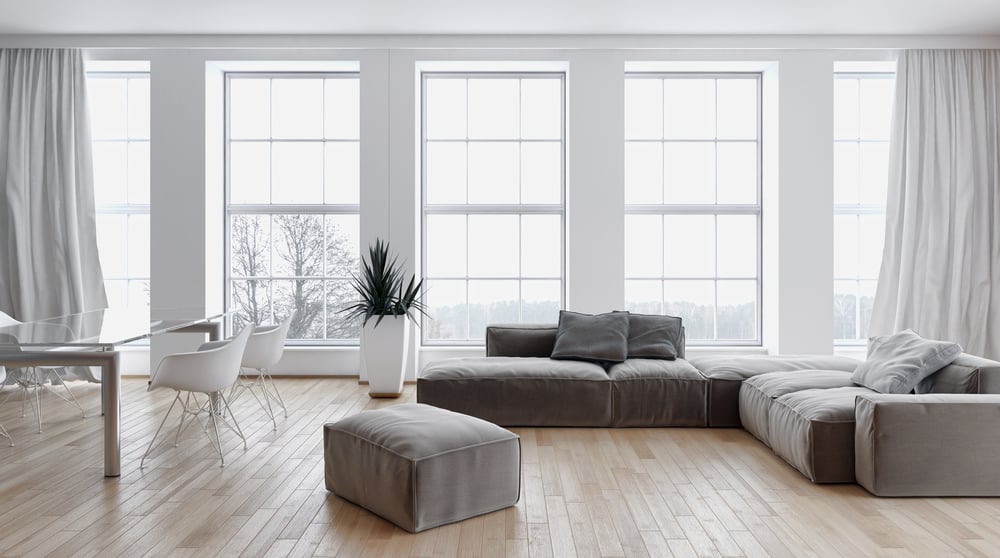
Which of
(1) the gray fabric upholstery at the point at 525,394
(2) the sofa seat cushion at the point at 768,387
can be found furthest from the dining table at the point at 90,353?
(2) the sofa seat cushion at the point at 768,387

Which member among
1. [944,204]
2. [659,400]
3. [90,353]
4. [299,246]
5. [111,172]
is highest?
[111,172]

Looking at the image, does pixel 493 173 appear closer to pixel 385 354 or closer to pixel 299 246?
pixel 299 246

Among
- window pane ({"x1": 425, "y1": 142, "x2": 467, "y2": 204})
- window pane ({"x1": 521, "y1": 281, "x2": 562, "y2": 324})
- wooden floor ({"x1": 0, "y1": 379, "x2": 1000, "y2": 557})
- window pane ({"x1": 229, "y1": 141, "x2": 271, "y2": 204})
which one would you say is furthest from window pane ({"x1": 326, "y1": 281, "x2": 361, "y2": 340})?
wooden floor ({"x1": 0, "y1": 379, "x2": 1000, "y2": 557})

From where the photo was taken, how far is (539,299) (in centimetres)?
761

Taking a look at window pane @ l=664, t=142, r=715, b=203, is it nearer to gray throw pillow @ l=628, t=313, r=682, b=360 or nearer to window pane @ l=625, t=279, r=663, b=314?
window pane @ l=625, t=279, r=663, b=314

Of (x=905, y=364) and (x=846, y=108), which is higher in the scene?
(x=846, y=108)

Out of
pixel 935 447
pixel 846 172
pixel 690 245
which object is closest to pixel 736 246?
pixel 690 245

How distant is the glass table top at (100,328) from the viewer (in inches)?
149

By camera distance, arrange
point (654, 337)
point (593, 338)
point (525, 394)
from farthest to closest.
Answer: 1. point (654, 337)
2. point (593, 338)
3. point (525, 394)

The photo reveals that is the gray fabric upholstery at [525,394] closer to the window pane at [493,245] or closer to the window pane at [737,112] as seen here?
the window pane at [493,245]

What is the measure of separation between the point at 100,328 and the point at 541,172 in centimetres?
457

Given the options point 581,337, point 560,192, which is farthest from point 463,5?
point 581,337

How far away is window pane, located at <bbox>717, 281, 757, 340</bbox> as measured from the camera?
24.8 ft

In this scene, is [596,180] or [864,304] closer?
[596,180]
